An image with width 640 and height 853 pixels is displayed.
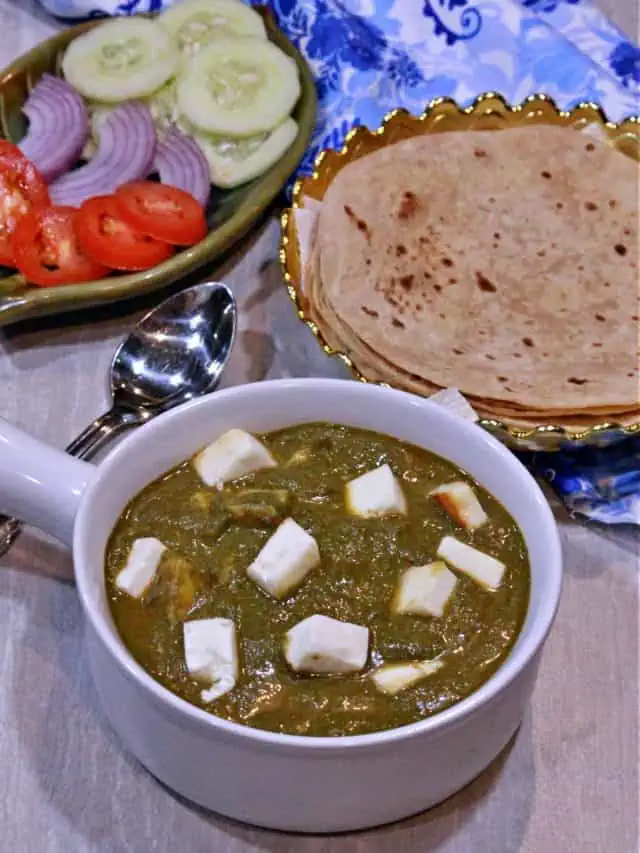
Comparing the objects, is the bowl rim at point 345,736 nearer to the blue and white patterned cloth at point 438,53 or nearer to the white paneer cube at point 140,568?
the white paneer cube at point 140,568

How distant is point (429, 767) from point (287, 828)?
245 millimetres

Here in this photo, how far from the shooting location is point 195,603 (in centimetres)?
137

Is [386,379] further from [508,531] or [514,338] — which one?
[508,531]

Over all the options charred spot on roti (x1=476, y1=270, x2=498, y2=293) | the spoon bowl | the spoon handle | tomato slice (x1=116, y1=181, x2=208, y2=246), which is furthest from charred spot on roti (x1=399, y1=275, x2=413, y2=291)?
the spoon handle

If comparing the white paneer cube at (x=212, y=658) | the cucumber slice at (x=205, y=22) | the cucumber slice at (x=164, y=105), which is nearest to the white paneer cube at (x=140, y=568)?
the white paneer cube at (x=212, y=658)

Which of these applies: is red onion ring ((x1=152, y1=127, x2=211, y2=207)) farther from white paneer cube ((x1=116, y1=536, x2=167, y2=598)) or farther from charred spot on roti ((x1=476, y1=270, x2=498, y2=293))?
white paneer cube ((x1=116, y1=536, x2=167, y2=598))

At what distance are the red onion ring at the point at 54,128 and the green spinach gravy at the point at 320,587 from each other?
46.0 inches

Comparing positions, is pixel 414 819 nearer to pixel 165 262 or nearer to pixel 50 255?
pixel 165 262

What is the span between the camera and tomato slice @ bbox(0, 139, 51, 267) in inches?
86.4

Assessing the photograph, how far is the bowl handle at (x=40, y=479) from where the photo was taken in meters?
1.45

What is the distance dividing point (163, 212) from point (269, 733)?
53.4 inches

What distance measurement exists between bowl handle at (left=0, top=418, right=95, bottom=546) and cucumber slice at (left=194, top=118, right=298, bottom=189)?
112 cm

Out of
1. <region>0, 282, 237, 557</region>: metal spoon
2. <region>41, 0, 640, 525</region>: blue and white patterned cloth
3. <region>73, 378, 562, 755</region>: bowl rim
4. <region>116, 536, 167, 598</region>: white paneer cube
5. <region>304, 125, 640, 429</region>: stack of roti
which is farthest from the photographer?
<region>41, 0, 640, 525</region>: blue and white patterned cloth

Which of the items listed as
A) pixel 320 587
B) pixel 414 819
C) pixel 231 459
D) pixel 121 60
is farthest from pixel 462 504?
pixel 121 60
